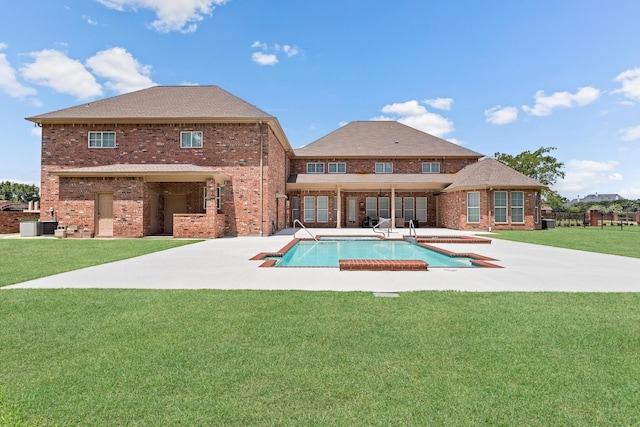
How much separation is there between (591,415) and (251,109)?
1822 cm

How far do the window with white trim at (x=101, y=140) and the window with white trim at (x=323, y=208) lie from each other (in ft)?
46.9

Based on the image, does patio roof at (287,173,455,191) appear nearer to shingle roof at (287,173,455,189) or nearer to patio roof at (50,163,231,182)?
shingle roof at (287,173,455,189)

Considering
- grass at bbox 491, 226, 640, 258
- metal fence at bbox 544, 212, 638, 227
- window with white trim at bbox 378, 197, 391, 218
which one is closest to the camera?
grass at bbox 491, 226, 640, 258

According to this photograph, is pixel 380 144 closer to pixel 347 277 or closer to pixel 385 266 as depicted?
pixel 385 266

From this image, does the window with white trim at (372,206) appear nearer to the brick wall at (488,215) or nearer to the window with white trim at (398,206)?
the window with white trim at (398,206)

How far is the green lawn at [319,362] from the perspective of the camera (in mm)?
2002

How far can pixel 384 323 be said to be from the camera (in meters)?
3.62

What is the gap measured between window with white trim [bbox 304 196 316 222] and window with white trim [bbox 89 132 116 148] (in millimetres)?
13398

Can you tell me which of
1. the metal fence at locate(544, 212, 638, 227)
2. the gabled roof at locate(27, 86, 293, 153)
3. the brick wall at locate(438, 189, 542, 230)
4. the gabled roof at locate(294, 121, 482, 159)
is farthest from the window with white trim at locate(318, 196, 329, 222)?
the metal fence at locate(544, 212, 638, 227)

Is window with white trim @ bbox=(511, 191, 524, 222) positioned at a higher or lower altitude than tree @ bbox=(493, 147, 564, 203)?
lower

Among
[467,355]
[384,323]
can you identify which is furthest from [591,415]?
[384,323]

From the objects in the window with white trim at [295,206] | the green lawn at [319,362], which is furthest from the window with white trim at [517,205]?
the green lawn at [319,362]

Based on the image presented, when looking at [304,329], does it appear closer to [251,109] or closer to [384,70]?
[251,109]

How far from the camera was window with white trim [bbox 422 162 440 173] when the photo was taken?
26.2m
